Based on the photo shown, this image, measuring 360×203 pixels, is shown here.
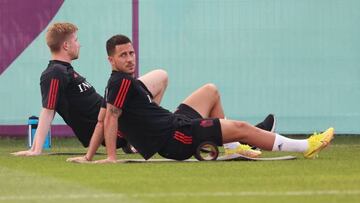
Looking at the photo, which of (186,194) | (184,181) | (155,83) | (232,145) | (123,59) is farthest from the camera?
(155,83)

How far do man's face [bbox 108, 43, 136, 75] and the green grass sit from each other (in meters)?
0.70

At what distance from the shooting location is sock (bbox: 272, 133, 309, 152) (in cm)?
809

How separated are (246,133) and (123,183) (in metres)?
1.76

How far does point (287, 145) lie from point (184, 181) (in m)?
1.76

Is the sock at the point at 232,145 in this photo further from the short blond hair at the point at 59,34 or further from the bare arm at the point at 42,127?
the short blond hair at the point at 59,34

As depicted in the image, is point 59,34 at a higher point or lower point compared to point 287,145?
higher

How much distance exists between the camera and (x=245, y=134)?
801 cm

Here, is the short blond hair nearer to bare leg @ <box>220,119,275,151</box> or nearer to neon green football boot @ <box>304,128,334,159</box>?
bare leg @ <box>220,119,275,151</box>

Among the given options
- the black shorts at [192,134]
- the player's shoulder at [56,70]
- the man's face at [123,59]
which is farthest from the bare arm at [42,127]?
the black shorts at [192,134]

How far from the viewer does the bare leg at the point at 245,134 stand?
26.2 feet

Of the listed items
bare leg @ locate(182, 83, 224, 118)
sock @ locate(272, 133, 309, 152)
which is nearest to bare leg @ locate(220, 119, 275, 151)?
sock @ locate(272, 133, 309, 152)

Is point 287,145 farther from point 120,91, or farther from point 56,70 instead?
point 56,70

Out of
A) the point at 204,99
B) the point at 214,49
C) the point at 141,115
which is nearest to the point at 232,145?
the point at 204,99

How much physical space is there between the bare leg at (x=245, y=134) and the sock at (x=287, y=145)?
0.12 ft
